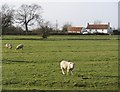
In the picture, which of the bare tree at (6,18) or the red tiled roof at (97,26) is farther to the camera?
the red tiled roof at (97,26)

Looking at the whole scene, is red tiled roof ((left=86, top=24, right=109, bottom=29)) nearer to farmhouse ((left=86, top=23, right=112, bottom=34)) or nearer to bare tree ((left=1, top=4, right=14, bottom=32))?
farmhouse ((left=86, top=23, right=112, bottom=34))

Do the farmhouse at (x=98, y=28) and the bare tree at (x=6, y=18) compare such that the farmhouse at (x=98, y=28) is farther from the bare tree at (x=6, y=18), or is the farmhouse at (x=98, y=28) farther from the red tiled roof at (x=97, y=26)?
the bare tree at (x=6, y=18)

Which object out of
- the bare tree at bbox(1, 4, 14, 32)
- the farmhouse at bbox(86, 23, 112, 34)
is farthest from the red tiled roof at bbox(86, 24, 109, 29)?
the bare tree at bbox(1, 4, 14, 32)

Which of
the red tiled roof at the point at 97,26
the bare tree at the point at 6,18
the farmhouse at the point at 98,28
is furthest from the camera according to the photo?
the red tiled roof at the point at 97,26

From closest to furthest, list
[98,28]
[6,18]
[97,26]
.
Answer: [6,18] < [98,28] < [97,26]

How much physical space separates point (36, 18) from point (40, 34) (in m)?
38.4

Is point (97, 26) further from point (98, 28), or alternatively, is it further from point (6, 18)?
point (6, 18)

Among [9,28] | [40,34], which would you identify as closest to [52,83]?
[40,34]

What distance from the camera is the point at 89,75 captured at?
15.6 meters

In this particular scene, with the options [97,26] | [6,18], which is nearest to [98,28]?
[97,26]

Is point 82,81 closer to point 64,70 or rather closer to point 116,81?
point 116,81

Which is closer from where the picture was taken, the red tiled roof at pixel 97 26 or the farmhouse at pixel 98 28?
the farmhouse at pixel 98 28

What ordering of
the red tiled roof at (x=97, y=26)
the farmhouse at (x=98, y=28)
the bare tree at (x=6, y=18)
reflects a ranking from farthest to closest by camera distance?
the red tiled roof at (x=97, y=26)
the farmhouse at (x=98, y=28)
the bare tree at (x=6, y=18)

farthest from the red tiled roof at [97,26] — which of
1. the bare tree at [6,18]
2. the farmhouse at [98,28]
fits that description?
the bare tree at [6,18]
